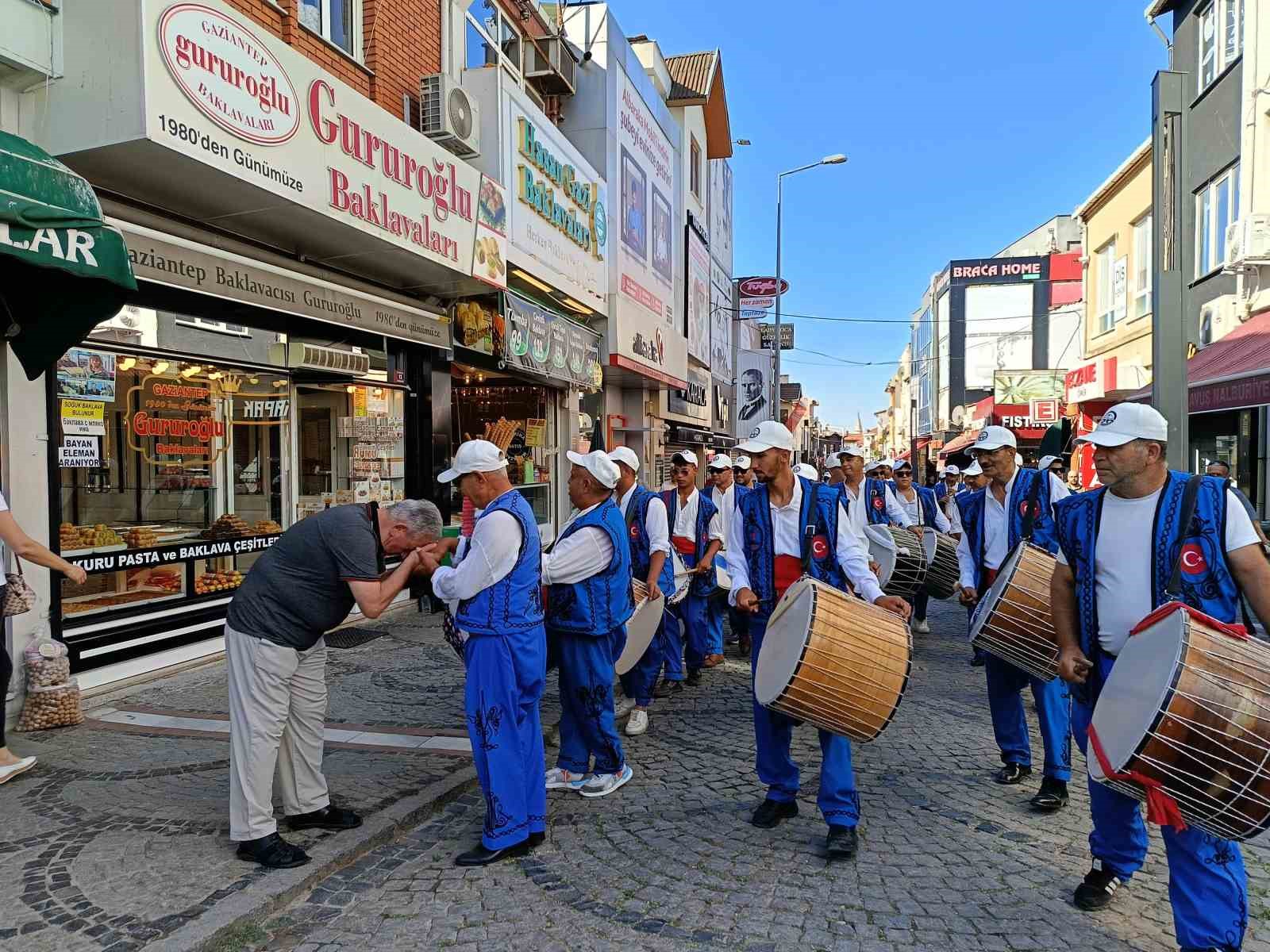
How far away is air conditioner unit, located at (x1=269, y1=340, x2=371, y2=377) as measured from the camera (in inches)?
346

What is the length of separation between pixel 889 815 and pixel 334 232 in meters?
6.81

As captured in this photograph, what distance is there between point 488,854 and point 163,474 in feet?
17.8

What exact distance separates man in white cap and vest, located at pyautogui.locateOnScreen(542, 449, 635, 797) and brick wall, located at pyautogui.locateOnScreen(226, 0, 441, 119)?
6033 millimetres

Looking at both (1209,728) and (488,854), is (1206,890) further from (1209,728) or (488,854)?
(488,854)

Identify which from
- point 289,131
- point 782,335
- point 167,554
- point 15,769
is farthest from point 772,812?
point 782,335

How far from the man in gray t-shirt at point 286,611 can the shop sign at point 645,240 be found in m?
12.7

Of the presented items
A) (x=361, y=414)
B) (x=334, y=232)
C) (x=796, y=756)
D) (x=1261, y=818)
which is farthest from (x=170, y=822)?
(x=361, y=414)

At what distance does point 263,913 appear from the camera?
346cm

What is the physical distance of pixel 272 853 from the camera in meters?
3.77

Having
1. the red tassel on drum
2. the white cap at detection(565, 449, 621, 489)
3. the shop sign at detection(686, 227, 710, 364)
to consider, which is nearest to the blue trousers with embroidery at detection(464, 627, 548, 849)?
the white cap at detection(565, 449, 621, 489)

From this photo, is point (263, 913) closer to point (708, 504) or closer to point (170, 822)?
point (170, 822)

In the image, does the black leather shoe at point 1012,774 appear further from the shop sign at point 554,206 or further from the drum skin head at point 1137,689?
the shop sign at point 554,206

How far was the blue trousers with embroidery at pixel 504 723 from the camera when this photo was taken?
3871 mm

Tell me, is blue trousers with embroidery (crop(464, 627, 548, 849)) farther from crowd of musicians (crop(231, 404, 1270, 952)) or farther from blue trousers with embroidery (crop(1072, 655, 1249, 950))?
blue trousers with embroidery (crop(1072, 655, 1249, 950))
